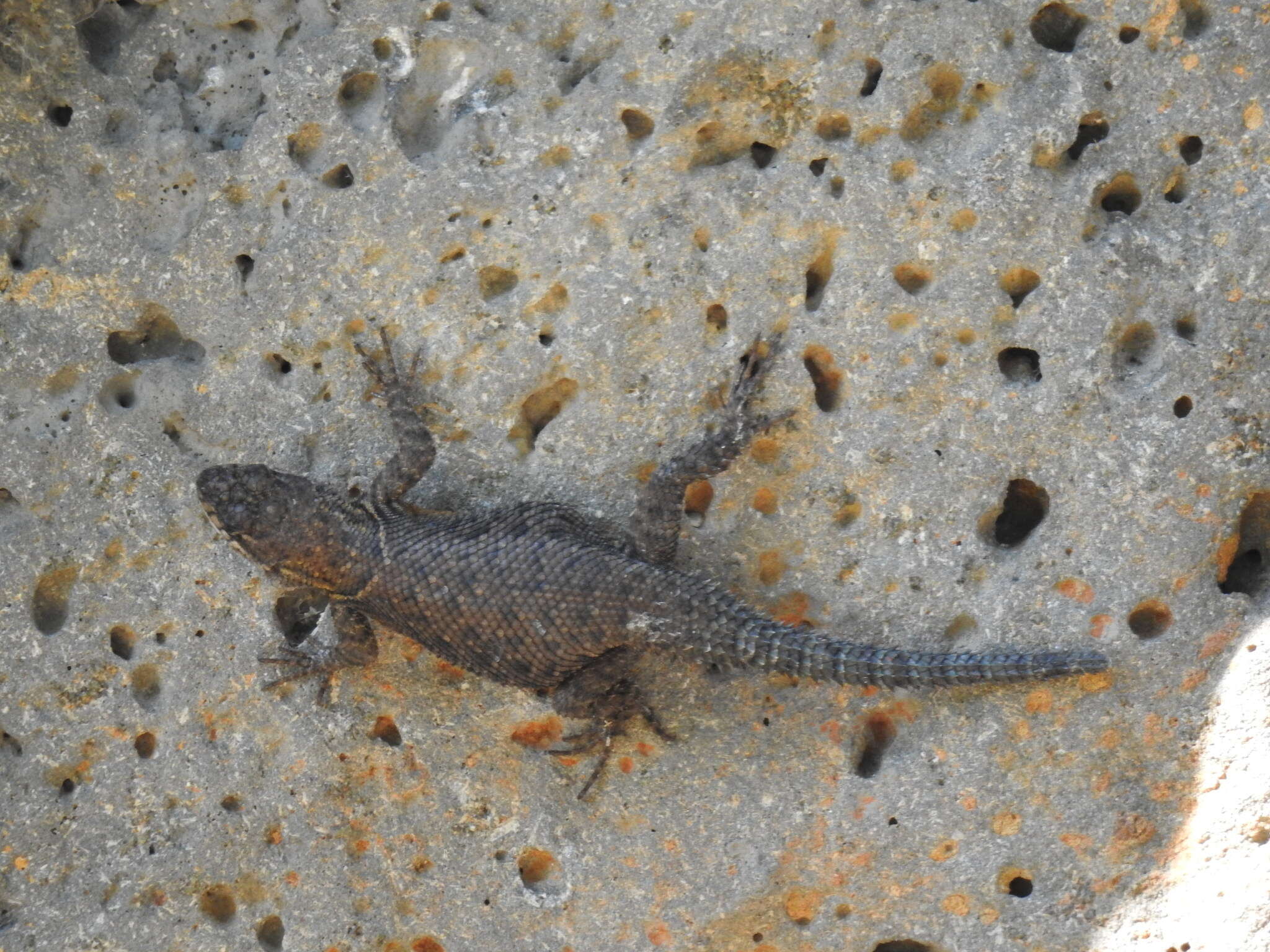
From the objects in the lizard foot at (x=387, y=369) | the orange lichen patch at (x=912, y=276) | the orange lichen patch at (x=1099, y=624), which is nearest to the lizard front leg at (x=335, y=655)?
the lizard foot at (x=387, y=369)

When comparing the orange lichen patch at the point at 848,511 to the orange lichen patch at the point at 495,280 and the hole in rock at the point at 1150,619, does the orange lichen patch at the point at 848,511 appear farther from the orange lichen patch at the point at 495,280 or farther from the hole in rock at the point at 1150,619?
the orange lichen patch at the point at 495,280

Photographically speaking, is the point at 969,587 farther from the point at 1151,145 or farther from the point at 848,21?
the point at 848,21

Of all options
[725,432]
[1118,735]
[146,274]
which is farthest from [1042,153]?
[146,274]

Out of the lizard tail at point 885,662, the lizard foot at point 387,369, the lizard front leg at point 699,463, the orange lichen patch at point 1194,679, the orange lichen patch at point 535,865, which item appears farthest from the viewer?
the lizard foot at point 387,369

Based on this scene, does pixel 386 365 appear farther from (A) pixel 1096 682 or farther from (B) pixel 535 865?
(A) pixel 1096 682

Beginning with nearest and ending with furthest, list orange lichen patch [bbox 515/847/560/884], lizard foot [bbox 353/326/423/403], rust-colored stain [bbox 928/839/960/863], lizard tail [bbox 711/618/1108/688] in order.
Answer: lizard tail [bbox 711/618/1108/688] → rust-colored stain [bbox 928/839/960/863] → orange lichen patch [bbox 515/847/560/884] → lizard foot [bbox 353/326/423/403]

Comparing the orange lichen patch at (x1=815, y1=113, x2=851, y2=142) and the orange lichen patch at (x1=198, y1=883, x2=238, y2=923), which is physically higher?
the orange lichen patch at (x1=815, y1=113, x2=851, y2=142)

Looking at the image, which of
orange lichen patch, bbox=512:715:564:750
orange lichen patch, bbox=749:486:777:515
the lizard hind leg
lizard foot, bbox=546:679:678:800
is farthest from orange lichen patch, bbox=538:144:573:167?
orange lichen patch, bbox=512:715:564:750

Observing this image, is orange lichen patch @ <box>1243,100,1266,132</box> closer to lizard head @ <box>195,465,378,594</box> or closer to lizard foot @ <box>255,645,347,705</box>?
lizard head @ <box>195,465,378,594</box>
